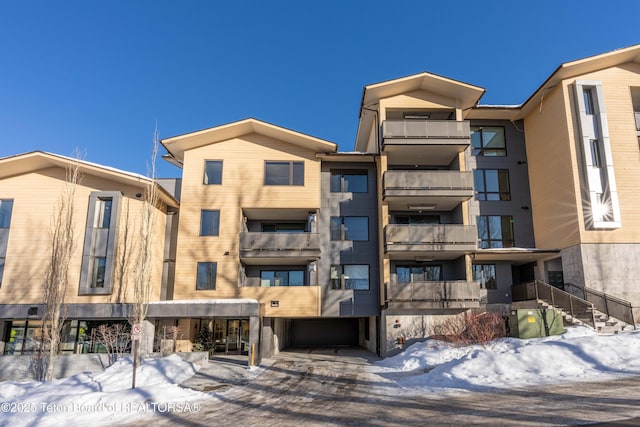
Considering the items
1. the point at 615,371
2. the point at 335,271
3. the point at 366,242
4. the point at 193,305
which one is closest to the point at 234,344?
the point at 193,305

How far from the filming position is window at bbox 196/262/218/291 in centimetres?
2408

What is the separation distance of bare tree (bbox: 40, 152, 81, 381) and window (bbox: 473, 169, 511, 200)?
24.1m

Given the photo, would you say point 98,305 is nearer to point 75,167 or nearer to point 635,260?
point 75,167

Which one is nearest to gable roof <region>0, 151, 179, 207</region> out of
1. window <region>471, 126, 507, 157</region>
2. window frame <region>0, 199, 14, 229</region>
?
window frame <region>0, 199, 14, 229</region>

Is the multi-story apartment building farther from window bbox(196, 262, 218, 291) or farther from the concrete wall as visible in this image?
the concrete wall

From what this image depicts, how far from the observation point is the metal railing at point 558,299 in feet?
66.5

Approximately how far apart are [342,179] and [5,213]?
1965 centimetres

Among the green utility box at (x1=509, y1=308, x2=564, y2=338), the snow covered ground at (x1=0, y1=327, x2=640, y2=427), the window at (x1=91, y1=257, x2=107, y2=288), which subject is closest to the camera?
the snow covered ground at (x1=0, y1=327, x2=640, y2=427)

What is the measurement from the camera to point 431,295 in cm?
2278

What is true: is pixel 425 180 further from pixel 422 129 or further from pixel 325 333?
pixel 325 333

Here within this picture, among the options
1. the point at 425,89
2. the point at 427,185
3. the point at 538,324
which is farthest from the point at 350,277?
the point at 425,89

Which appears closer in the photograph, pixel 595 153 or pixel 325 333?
pixel 595 153

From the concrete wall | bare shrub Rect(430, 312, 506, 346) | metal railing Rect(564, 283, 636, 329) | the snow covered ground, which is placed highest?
metal railing Rect(564, 283, 636, 329)

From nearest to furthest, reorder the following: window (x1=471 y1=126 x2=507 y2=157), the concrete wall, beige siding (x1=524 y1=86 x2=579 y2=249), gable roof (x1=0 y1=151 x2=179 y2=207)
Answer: the concrete wall → gable roof (x1=0 y1=151 x2=179 y2=207) → beige siding (x1=524 y1=86 x2=579 y2=249) → window (x1=471 y1=126 x2=507 y2=157)
